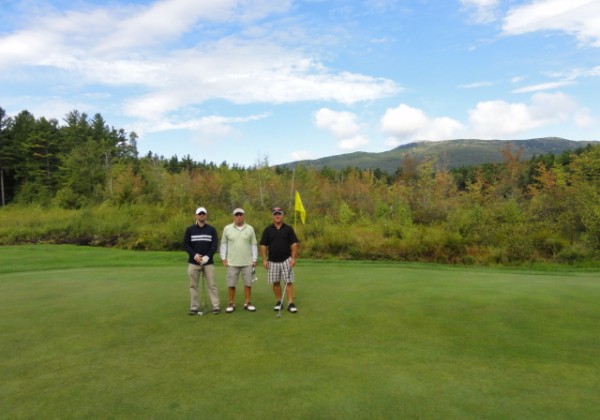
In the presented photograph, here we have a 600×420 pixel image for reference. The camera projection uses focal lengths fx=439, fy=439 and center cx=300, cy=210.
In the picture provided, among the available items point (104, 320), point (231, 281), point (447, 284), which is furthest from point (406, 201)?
point (104, 320)

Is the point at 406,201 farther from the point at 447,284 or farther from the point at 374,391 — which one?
the point at 374,391

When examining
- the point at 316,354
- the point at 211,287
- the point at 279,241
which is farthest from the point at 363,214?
the point at 316,354

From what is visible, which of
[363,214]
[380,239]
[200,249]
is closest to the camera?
[200,249]

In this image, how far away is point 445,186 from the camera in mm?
32062

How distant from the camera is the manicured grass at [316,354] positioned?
420 centimetres

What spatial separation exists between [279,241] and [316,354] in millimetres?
3075

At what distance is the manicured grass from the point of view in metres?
4.20

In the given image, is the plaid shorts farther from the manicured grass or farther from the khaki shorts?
the manicured grass

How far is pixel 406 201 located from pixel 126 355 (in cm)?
2378

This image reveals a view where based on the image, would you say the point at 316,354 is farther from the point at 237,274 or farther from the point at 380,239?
the point at 380,239

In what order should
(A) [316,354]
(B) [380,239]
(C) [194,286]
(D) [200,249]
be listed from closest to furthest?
(A) [316,354]
(C) [194,286]
(D) [200,249]
(B) [380,239]

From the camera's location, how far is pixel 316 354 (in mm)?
5551

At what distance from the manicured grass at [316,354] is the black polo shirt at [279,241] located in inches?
39.2

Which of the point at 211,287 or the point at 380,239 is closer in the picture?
Result: the point at 211,287
